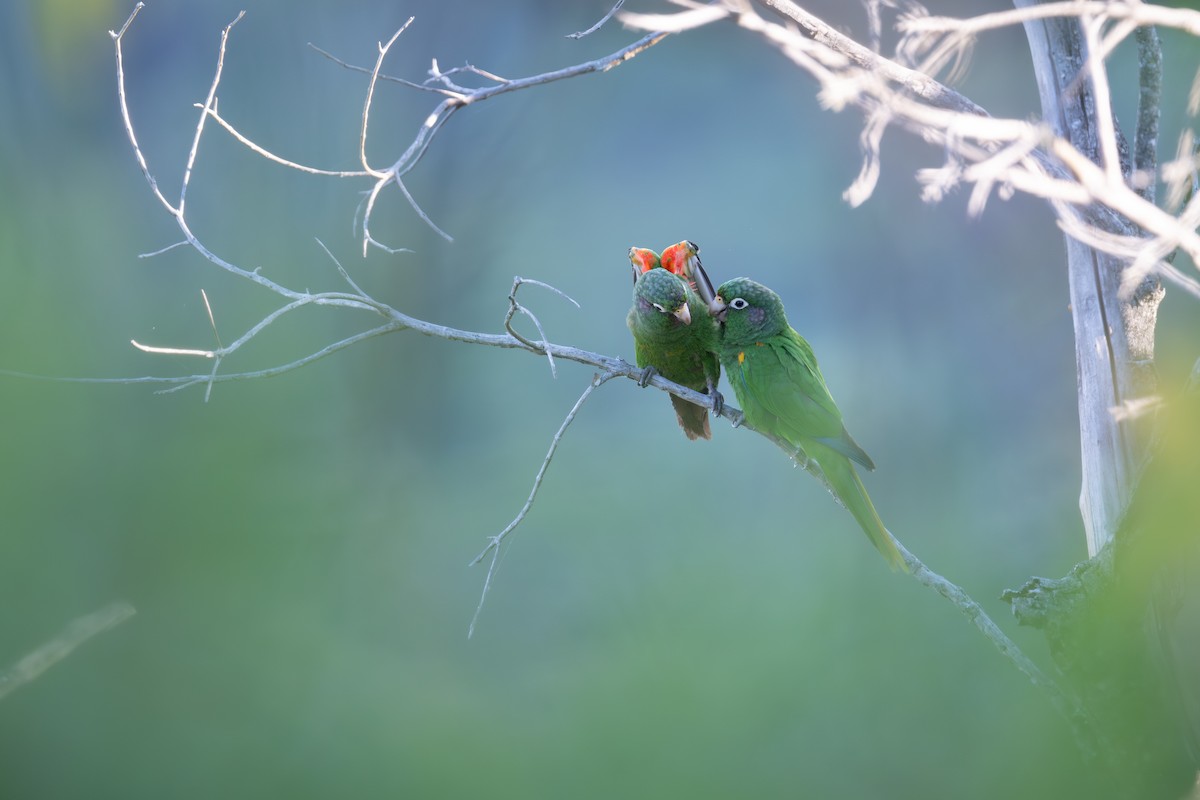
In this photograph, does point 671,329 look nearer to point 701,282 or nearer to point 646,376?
point 646,376

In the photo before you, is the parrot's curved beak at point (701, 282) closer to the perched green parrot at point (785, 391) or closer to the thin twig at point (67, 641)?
the perched green parrot at point (785, 391)

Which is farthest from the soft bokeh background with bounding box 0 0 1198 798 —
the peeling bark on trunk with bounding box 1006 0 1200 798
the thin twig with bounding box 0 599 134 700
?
the peeling bark on trunk with bounding box 1006 0 1200 798

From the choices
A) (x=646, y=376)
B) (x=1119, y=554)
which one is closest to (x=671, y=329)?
(x=646, y=376)

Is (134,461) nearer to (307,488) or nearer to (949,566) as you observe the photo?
(307,488)

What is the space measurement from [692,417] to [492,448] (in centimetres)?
162

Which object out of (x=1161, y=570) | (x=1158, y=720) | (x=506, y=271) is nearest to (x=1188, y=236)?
(x=1161, y=570)

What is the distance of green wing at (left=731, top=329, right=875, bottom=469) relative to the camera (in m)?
2.13

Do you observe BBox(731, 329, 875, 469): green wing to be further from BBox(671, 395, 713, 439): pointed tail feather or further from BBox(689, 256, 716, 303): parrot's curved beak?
BBox(671, 395, 713, 439): pointed tail feather

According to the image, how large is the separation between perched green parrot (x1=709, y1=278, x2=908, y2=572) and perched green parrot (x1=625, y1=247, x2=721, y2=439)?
0.07 metres

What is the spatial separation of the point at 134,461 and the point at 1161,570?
3867 mm

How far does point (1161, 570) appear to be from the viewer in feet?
5.75

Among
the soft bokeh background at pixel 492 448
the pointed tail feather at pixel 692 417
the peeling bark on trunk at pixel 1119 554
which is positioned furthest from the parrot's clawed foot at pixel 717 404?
the soft bokeh background at pixel 492 448

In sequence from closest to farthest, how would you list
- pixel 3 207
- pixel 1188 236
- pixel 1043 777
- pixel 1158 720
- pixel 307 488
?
pixel 1188 236 → pixel 1158 720 → pixel 1043 777 → pixel 3 207 → pixel 307 488

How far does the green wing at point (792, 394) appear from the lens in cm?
213
